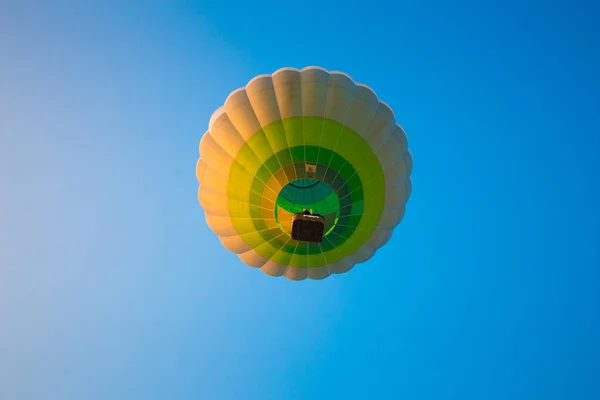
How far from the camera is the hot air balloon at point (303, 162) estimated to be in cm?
953

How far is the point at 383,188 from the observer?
1020cm

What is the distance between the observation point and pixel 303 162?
9.69m

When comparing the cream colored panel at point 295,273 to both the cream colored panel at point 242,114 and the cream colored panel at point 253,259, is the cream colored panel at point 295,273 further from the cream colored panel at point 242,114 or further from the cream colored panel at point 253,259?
the cream colored panel at point 242,114

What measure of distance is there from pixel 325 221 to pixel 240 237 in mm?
2242

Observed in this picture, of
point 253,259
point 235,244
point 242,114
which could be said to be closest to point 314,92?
point 242,114

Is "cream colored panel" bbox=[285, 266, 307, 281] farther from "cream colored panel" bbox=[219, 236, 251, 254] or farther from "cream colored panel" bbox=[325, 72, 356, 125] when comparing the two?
"cream colored panel" bbox=[325, 72, 356, 125]

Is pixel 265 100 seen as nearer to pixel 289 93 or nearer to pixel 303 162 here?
pixel 289 93

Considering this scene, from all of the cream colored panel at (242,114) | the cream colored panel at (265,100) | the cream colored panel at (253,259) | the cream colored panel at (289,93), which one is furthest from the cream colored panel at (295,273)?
the cream colored panel at (289,93)

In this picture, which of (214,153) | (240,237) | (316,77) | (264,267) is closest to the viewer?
(316,77)

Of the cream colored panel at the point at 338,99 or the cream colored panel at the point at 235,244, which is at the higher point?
the cream colored panel at the point at 338,99

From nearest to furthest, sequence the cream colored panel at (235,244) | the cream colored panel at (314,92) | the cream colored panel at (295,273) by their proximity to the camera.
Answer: the cream colored panel at (314,92)
the cream colored panel at (235,244)
the cream colored panel at (295,273)

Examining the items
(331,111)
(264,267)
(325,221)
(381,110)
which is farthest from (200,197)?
(381,110)

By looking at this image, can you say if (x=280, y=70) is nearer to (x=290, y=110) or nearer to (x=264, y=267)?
(x=290, y=110)

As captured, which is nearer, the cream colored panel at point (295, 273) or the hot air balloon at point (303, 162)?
the hot air balloon at point (303, 162)
